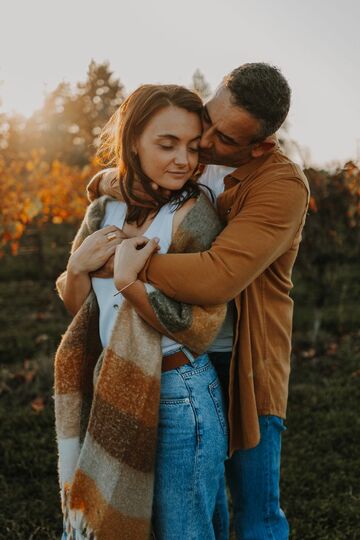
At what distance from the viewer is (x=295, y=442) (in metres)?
4.46

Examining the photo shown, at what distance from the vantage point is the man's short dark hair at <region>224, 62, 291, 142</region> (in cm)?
188

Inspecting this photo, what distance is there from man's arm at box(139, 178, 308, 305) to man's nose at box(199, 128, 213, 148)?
27 cm

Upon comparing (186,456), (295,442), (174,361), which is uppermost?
(174,361)

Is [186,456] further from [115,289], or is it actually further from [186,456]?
[115,289]

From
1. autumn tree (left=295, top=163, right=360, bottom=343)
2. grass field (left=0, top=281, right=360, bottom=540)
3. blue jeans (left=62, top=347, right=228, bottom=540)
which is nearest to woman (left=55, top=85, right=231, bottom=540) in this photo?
blue jeans (left=62, top=347, right=228, bottom=540)

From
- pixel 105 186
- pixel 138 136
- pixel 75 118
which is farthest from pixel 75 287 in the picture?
pixel 75 118

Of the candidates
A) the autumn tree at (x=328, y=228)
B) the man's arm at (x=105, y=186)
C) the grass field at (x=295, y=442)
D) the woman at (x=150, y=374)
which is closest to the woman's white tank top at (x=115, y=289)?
the woman at (x=150, y=374)

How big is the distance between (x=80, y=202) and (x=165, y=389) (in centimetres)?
561

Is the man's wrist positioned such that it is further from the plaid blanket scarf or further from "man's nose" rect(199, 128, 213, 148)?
"man's nose" rect(199, 128, 213, 148)

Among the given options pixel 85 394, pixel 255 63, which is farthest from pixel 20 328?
pixel 255 63

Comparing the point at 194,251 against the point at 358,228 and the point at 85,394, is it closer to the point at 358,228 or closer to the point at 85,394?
the point at 85,394

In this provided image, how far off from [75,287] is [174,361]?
18.2 inches

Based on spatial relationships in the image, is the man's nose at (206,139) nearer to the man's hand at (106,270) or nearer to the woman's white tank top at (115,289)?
the woman's white tank top at (115,289)

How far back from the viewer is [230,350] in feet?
6.84
